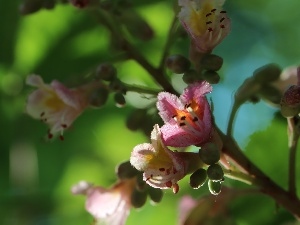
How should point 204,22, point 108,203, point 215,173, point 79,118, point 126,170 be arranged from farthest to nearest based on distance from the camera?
point 79,118 → point 108,203 → point 126,170 → point 204,22 → point 215,173

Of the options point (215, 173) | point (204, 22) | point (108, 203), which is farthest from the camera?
point (108, 203)

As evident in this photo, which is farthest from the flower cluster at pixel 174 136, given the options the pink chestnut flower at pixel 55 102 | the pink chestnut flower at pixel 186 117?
the pink chestnut flower at pixel 55 102

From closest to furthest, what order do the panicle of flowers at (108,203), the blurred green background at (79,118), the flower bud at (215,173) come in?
1. the flower bud at (215,173)
2. the panicle of flowers at (108,203)
3. the blurred green background at (79,118)

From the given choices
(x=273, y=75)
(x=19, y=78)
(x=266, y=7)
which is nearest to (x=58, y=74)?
(x=19, y=78)

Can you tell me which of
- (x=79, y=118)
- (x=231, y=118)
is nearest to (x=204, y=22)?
(x=231, y=118)

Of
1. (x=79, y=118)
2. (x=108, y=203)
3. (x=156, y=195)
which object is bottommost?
(x=79, y=118)

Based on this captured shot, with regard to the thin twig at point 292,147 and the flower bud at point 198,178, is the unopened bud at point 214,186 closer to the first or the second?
the flower bud at point 198,178

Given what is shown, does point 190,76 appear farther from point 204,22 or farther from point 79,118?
point 79,118
